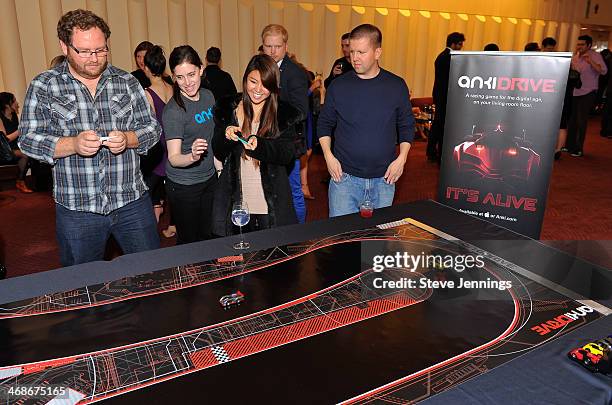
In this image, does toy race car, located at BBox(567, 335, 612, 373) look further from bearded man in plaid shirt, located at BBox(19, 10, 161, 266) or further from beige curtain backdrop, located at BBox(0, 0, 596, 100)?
beige curtain backdrop, located at BBox(0, 0, 596, 100)

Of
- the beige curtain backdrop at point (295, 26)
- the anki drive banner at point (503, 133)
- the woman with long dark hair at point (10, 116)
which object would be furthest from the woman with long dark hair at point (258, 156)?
the beige curtain backdrop at point (295, 26)

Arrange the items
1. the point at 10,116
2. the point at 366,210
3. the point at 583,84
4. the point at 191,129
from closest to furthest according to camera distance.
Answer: the point at 366,210 < the point at 191,129 < the point at 10,116 < the point at 583,84

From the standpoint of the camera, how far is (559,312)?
4.48 feet

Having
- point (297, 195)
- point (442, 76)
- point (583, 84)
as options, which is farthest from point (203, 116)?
point (583, 84)

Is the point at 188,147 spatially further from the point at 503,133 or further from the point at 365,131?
the point at 503,133

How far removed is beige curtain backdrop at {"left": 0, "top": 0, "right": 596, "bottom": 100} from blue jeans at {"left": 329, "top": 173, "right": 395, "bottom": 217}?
164 inches

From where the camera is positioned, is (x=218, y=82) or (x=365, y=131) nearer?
(x=365, y=131)

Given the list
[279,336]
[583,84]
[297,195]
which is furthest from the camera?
[583,84]

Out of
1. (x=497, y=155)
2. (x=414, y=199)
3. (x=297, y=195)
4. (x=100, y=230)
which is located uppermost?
(x=497, y=155)

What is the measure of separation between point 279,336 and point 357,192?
1.54 metres

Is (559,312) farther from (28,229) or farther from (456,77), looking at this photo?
(28,229)

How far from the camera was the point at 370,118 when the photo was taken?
→ 8.42 feet

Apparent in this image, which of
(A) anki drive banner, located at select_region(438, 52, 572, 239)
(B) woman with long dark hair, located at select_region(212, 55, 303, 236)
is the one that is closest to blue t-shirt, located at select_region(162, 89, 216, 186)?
(B) woman with long dark hair, located at select_region(212, 55, 303, 236)

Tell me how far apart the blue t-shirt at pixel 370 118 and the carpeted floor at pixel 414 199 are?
4.81 ft
